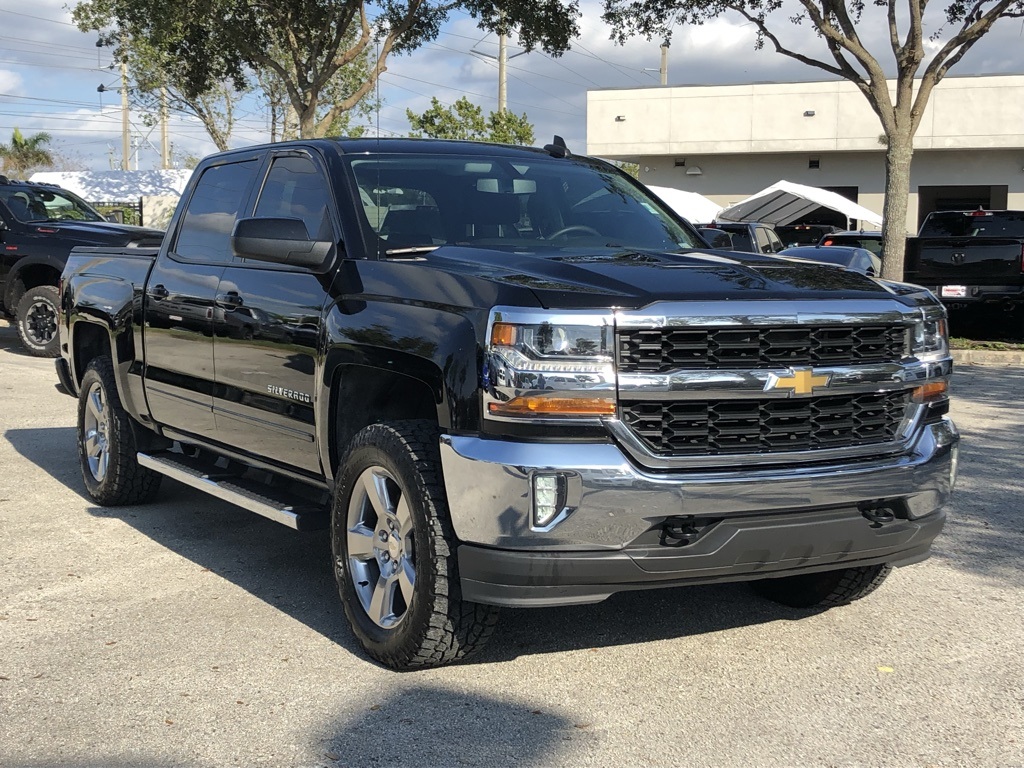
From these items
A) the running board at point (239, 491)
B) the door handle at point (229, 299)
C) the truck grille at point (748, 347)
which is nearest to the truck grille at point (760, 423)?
the truck grille at point (748, 347)

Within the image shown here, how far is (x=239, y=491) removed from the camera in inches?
213

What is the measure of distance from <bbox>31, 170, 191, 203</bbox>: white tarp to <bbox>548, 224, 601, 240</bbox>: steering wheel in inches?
1159

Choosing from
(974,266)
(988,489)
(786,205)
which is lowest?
(988,489)

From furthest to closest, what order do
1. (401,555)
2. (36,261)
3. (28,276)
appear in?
(28,276) → (36,261) → (401,555)

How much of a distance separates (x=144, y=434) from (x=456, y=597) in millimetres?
3291

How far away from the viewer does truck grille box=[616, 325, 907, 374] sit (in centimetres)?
387

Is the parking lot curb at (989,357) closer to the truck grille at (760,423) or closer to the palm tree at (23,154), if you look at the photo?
the truck grille at (760,423)

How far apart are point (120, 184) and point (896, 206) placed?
2329 cm

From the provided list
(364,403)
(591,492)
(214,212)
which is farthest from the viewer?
(214,212)

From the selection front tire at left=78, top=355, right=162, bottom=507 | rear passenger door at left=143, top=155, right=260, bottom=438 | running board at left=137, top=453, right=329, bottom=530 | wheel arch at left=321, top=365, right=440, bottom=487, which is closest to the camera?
wheel arch at left=321, top=365, right=440, bottom=487

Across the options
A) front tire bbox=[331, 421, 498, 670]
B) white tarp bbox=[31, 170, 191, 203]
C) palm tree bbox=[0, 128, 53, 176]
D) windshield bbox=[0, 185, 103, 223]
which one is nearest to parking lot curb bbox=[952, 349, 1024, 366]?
windshield bbox=[0, 185, 103, 223]

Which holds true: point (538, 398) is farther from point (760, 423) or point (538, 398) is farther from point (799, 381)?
point (799, 381)

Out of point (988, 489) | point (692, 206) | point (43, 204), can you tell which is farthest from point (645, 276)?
point (692, 206)

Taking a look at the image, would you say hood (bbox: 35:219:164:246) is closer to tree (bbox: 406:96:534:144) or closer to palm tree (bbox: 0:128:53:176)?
tree (bbox: 406:96:534:144)
